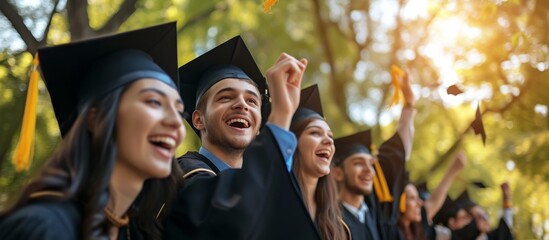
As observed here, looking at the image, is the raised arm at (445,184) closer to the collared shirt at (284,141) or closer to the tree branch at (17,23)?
the tree branch at (17,23)

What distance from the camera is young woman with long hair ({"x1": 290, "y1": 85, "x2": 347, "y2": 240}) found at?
376cm

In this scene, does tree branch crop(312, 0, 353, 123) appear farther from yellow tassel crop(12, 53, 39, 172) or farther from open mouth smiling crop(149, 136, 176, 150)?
open mouth smiling crop(149, 136, 176, 150)

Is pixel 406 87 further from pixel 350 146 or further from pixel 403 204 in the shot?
pixel 403 204

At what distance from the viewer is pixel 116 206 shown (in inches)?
87.0

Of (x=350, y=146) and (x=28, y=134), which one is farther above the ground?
(x=28, y=134)

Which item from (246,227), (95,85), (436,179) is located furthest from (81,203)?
(436,179)

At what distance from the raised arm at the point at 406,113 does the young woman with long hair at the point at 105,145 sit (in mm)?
2914

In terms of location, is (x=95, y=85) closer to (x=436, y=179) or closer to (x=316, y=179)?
(x=316, y=179)

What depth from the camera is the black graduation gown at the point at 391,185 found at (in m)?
5.30

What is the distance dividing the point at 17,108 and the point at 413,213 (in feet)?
12.9

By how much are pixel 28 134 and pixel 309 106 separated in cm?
217

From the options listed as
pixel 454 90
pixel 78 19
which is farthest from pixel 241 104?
pixel 78 19

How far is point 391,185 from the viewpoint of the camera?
5449 mm

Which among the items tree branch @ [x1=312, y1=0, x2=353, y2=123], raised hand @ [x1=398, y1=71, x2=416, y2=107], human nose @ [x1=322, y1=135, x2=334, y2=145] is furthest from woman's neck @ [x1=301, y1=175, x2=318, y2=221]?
tree branch @ [x1=312, y1=0, x2=353, y2=123]
